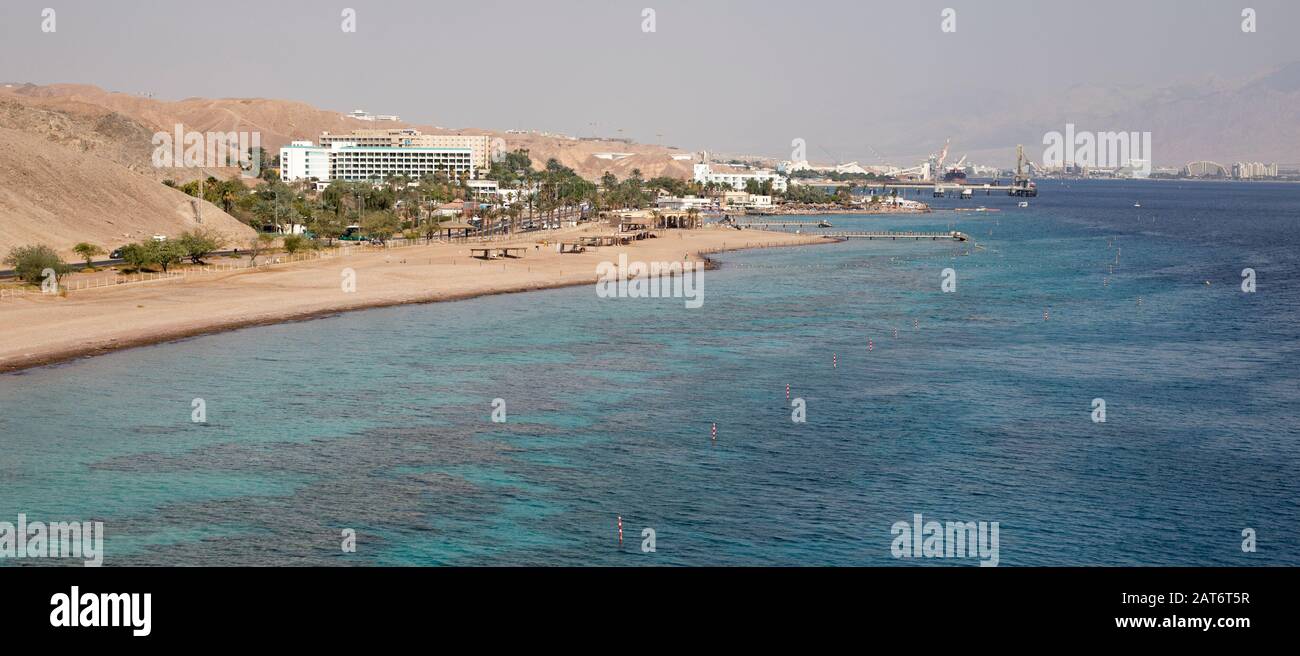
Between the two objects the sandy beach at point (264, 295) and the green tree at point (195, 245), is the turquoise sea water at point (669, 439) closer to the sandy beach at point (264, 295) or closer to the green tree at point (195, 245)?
the sandy beach at point (264, 295)

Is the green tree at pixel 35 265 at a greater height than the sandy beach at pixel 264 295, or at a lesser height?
greater

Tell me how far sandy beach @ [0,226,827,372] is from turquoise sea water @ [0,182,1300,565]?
2686 millimetres

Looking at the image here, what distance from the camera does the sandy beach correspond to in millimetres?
56938

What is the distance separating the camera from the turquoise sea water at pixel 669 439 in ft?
97.7

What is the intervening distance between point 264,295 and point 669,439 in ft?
140

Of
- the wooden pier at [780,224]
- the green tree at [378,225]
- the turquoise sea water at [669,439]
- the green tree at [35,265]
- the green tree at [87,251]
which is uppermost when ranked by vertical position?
the wooden pier at [780,224]

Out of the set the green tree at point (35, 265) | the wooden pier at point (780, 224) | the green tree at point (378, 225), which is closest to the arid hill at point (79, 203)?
the green tree at point (378, 225)

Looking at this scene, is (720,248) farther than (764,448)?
Yes

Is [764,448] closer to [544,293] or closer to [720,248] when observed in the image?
[544,293]

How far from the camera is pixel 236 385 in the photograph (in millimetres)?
48531

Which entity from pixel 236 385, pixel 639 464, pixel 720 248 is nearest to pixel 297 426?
pixel 236 385

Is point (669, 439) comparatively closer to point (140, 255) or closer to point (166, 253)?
point (166, 253)

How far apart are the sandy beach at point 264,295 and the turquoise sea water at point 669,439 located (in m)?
2.69
